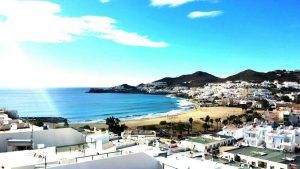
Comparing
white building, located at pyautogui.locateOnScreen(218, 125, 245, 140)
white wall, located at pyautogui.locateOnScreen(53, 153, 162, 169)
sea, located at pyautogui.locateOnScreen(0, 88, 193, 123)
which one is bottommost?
sea, located at pyautogui.locateOnScreen(0, 88, 193, 123)

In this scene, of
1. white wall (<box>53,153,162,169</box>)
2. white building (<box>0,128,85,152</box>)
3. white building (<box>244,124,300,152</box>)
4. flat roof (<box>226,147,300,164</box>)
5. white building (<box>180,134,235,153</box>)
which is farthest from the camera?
white building (<box>244,124,300,152</box>)

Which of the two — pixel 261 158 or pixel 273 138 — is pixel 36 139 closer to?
pixel 261 158

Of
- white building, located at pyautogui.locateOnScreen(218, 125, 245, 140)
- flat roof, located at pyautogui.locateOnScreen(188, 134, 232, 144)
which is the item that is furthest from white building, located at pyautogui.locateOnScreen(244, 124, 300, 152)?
flat roof, located at pyautogui.locateOnScreen(188, 134, 232, 144)

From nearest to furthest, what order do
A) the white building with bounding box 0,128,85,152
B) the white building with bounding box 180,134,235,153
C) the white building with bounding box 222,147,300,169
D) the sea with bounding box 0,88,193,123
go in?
the white building with bounding box 0,128,85,152 < the white building with bounding box 222,147,300,169 < the white building with bounding box 180,134,235,153 < the sea with bounding box 0,88,193,123

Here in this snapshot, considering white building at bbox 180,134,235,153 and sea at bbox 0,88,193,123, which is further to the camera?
sea at bbox 0,88,193,123

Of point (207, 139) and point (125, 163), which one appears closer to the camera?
point (125, 163)

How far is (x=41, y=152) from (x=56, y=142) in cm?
320

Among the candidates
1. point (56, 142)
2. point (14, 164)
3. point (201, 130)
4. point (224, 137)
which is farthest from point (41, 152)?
point (201, 130)

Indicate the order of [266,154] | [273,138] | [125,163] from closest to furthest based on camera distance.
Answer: [125,163]
[266,154]
[273,138]

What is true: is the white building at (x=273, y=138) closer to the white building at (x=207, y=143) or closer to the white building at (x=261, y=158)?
the white building at (x=207, y=143)

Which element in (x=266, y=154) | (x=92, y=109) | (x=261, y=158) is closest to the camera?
(x=261, y=158)

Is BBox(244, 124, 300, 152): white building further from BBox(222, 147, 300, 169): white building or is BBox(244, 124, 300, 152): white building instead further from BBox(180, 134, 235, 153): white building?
BBox(222, 147, 300, 169): white building

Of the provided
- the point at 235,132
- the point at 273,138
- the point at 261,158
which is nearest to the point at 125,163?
the point at 261,158

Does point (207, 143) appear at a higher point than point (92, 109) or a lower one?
higher
